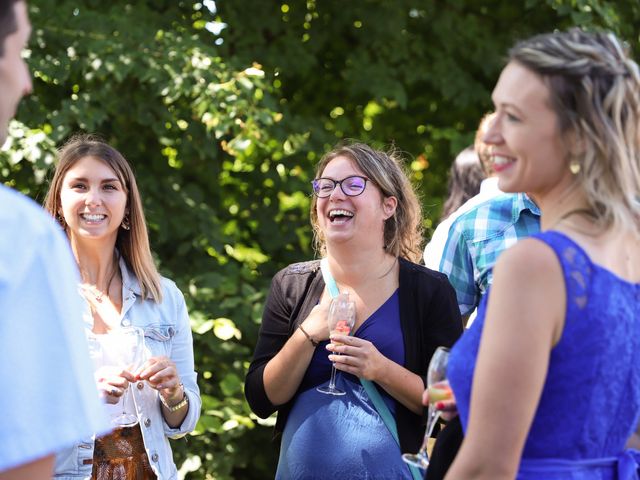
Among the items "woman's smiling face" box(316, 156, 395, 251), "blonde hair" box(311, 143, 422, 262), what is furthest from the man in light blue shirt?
"blonde hair" box(311, 143, 422, 262)

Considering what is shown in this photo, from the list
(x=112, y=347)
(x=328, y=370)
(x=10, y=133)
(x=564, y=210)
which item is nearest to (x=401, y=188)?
(x=328, y=370)

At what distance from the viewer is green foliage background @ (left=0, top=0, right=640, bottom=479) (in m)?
5.40

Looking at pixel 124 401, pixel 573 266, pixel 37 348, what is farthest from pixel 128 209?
pixel 37 348

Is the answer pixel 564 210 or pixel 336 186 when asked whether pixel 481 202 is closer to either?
pixel 336 186

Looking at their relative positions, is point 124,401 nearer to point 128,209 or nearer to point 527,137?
point 128,209

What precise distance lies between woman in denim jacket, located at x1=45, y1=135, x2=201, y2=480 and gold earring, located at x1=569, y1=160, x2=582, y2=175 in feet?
6.18

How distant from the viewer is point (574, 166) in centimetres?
200

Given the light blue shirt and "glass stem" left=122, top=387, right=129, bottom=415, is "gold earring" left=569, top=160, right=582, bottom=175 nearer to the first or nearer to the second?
the light blue shirt

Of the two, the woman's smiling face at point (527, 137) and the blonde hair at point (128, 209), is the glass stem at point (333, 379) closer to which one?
the blonde hair at point (128, 209)

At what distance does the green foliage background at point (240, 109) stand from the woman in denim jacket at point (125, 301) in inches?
53.8

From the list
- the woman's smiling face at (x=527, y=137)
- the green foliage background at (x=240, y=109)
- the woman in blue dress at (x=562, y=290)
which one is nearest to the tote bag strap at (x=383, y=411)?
the woman in blue dress at (x=562, y=290)

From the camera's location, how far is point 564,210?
2.04 metres

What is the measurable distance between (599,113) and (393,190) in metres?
1.95

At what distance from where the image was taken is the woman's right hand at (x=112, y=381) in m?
3.22
